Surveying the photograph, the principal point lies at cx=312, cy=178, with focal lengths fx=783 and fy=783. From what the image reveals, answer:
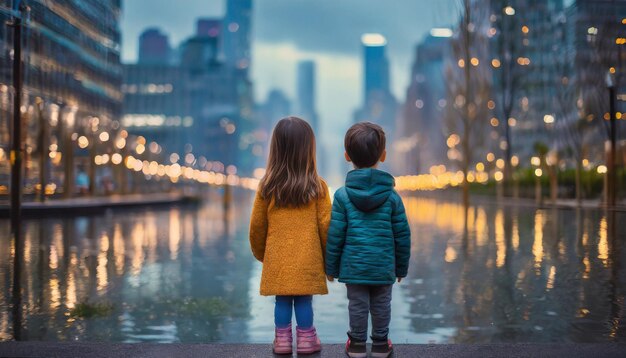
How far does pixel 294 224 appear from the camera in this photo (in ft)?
15.3

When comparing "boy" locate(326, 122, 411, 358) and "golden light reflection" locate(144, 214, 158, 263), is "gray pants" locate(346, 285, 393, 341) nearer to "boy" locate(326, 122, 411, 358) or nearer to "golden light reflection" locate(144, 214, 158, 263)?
"boy" locate(326, 122, 411, 358)

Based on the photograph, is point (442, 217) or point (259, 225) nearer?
point (259, 225)

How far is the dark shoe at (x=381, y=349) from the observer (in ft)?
14.5

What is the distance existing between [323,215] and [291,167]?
1.13 ft

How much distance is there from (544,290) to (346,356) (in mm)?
5003

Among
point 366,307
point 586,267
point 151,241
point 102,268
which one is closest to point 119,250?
point 151,241

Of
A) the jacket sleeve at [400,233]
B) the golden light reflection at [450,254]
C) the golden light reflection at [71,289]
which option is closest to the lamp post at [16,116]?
the golden light reflection at [71,289]

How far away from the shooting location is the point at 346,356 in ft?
14.5

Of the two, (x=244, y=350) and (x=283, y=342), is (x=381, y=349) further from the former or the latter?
(x=244, y=350)

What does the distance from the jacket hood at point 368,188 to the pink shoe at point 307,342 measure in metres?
0.79

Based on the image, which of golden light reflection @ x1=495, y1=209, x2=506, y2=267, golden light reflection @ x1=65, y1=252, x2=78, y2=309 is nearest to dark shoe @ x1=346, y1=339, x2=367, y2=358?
golden light reflection @ x1=65, y1=252, x2=78, y2=309

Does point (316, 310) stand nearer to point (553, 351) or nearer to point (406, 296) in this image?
point (406, 296)

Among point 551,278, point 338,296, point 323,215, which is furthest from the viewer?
point 338,296

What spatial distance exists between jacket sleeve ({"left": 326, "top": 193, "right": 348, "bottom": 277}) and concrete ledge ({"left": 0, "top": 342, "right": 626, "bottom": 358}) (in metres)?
0.52
